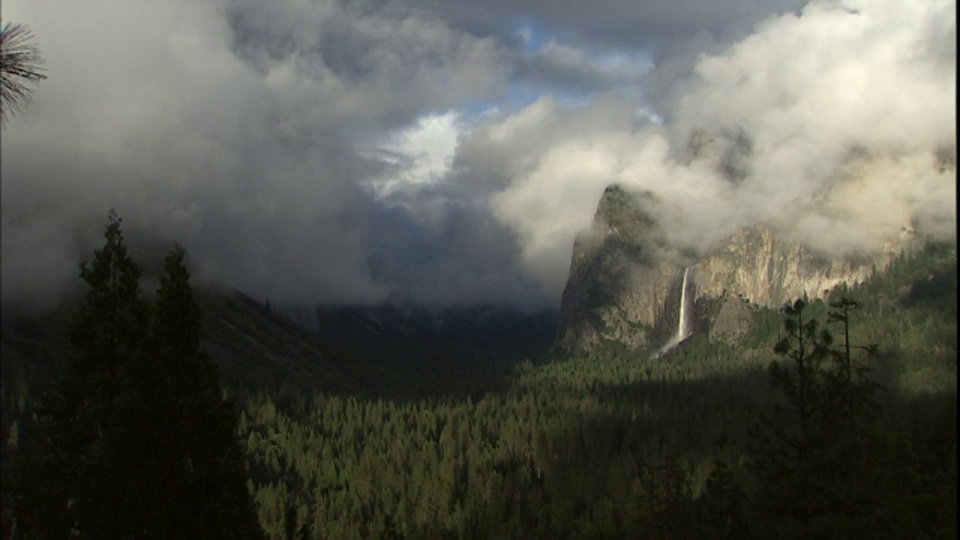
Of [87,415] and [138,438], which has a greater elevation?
[87,415]

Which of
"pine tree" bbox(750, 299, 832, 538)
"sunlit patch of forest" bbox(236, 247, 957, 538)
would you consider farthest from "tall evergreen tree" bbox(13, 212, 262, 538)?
"sunlit patch of forest" bbox(236, 247, 957, 538)

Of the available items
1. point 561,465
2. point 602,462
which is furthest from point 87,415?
point 561,465

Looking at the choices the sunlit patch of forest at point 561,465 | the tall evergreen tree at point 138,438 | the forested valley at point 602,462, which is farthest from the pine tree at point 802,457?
the tall evergreen tree at point 138,438

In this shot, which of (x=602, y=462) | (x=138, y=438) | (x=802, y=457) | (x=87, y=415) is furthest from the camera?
(x=602, y=462)

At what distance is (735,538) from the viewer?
52.8 m

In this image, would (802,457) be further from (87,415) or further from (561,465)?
(561,465)

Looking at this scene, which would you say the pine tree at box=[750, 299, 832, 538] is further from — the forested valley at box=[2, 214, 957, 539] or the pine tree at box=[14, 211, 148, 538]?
the pine tree at box=[14, 211, 148, 538]

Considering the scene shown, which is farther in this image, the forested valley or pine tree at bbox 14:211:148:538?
the forested valley

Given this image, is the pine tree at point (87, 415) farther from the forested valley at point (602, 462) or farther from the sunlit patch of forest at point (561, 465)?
the sunlit patch of forest at point (561, 465)

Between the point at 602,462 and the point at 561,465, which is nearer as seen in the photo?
the point at 602,462

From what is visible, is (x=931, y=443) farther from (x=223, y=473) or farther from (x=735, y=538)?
(x=223, y=473)

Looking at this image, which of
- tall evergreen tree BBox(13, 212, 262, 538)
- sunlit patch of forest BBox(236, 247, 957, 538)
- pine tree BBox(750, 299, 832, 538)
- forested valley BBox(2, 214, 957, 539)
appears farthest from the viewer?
sunlit patch of forest BBox(236, 247, 957, 538)

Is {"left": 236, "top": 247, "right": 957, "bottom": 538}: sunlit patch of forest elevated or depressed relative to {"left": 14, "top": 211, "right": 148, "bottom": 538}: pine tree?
depressed

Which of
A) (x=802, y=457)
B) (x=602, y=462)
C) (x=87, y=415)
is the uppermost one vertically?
(x=87, y=415)
